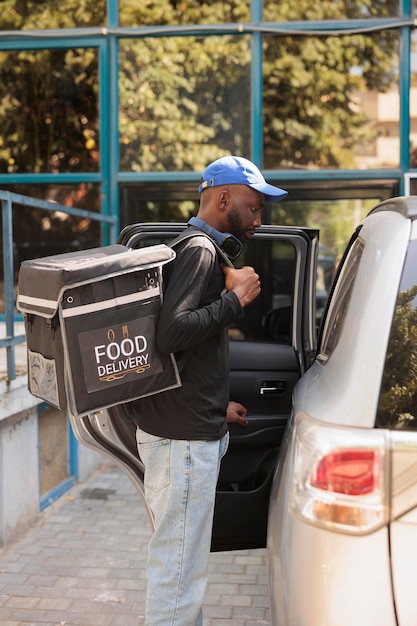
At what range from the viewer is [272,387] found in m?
3.52

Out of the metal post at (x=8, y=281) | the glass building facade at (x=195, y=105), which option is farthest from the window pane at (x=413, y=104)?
the metal post at (x=8, y=281)

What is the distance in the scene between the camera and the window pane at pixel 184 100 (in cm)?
641

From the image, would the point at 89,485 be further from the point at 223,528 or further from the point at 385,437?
the point at 385,437

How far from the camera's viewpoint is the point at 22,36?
6.57 meters

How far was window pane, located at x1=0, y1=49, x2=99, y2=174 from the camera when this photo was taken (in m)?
A: 6.60

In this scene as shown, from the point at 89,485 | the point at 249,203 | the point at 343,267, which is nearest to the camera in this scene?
the point at 249,203

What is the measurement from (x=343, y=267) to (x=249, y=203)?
59 centimetres

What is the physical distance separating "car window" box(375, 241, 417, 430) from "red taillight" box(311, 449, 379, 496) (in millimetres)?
91

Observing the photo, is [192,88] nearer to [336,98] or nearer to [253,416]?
[336,98]

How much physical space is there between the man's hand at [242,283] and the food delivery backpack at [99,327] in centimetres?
23

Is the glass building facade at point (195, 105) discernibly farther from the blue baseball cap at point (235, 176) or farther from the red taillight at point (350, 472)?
the red taillight at point (350, 472)

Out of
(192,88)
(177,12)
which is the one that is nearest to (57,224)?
(192,88)

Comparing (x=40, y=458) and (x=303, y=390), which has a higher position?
(x=303, y=390)

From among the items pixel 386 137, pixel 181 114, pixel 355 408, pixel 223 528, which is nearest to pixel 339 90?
pixel 386 137
